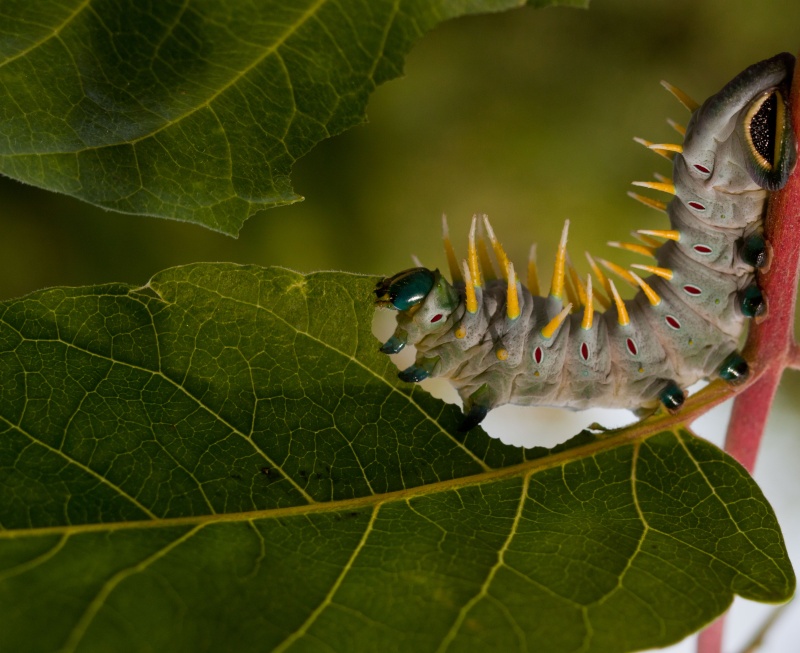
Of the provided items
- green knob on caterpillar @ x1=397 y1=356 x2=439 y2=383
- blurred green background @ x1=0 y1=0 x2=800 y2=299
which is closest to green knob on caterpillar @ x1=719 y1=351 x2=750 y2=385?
green knob on caterpillar @ x1=397 y1=356 x2=439 y2=383

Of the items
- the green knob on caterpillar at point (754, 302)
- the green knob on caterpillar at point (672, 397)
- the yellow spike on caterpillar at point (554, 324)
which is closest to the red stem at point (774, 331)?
the green knob on caterpillar at point (754, 302)

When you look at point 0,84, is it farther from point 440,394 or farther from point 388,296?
point 440,394

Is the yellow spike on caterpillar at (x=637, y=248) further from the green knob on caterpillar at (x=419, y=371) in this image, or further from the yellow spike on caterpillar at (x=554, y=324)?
the green knob on caterpillar at (x=419, y=371)

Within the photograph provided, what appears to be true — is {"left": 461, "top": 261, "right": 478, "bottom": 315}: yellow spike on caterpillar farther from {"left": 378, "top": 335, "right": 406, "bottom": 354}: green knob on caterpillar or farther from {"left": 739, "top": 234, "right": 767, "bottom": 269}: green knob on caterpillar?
{"left": 739, "top": 234, "right": 767, "bottom": 269}: green knob on caterpillar

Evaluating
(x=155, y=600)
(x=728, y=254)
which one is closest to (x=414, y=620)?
(x=155, y=600)

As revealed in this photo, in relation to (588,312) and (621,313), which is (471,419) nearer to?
(588,312)
